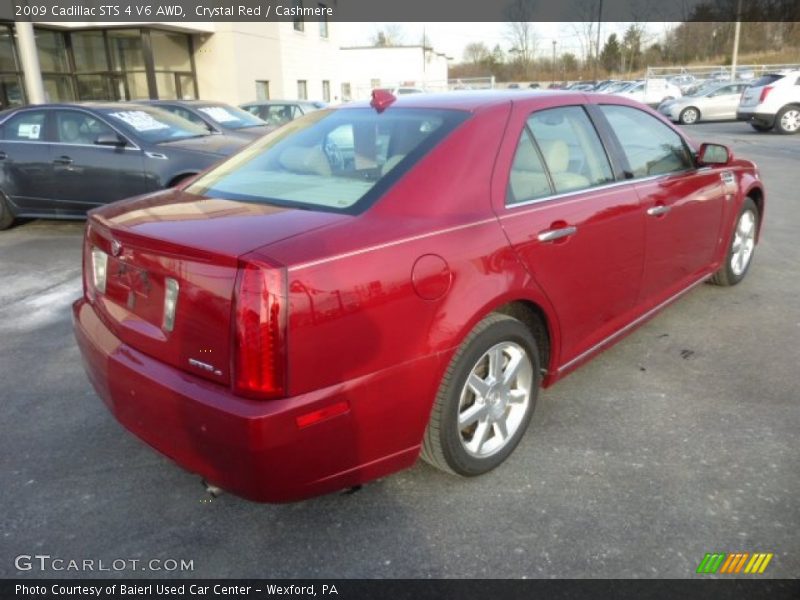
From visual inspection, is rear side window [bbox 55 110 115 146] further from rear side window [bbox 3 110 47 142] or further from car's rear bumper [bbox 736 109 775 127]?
car's rear bumper [bbox 736 109 775 127]

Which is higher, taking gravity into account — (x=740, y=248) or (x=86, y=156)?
(x=86, y=156)

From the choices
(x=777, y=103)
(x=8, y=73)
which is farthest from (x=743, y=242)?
(x=8, y=73)

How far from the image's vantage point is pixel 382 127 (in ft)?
9.54

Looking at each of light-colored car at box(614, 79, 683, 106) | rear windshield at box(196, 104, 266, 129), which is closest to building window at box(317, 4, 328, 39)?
light-colored car at box(614, 79, 683, 106)

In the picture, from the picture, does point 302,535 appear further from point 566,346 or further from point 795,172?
point 795,172

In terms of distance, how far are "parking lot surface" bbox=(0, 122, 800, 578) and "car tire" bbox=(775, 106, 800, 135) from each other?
17.7m

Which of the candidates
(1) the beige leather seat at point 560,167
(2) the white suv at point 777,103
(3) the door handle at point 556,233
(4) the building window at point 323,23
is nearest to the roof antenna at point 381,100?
(1) the beige leather seat at point 560,167

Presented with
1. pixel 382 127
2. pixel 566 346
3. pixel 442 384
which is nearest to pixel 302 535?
pixel 442 384

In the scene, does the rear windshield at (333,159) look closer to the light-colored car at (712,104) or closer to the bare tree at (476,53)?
the light-colored car at (712,104)

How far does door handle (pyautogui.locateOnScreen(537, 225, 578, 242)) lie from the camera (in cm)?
268

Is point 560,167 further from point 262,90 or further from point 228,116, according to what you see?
point 262,90

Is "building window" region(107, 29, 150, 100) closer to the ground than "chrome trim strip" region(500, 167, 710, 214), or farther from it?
farther from it

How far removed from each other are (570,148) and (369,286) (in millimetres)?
1555

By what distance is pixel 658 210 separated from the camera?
3.47 metres
